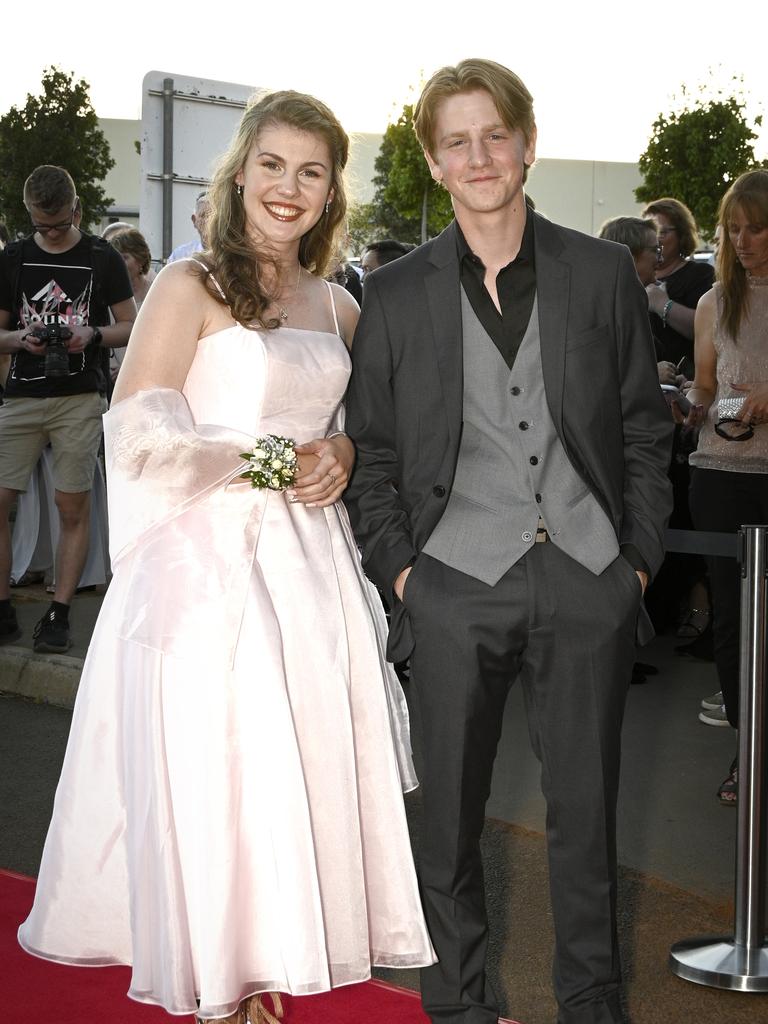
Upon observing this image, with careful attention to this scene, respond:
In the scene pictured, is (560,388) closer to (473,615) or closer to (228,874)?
(473,615)

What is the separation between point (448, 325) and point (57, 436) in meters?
4.92

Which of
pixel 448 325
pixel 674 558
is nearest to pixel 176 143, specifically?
pixel 674 558

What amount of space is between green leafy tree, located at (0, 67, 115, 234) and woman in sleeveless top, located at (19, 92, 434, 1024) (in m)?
48.2

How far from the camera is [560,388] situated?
3.12 metres

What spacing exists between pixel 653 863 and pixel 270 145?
2.98 metres

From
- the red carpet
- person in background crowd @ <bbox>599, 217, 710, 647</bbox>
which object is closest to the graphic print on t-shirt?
person in background crowd @ <bbox>599, 217, 710, 647</bbox>

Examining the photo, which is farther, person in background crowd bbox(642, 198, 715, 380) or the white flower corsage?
person in background crowd bbox(642, 198, 715, 380)

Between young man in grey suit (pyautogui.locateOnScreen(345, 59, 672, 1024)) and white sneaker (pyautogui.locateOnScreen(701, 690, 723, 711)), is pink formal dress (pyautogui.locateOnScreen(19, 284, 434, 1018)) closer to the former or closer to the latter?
young man in grey suit (pyautogui.locateOnScreen(345, 59, 672, 1024))

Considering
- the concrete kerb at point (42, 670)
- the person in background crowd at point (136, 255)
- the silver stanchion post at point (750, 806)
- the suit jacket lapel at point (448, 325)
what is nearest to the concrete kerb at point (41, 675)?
the concrete kerb at point (42, 670)

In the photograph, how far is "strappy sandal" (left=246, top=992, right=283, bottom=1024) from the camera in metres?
3.41

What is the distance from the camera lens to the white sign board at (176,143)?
1042 centimetres

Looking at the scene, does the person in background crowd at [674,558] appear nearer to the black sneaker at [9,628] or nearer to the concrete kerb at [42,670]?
the concrete kerb at [42,670]

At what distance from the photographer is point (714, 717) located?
6555 millimetres

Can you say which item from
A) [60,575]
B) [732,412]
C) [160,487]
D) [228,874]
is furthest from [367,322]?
[60,575]
